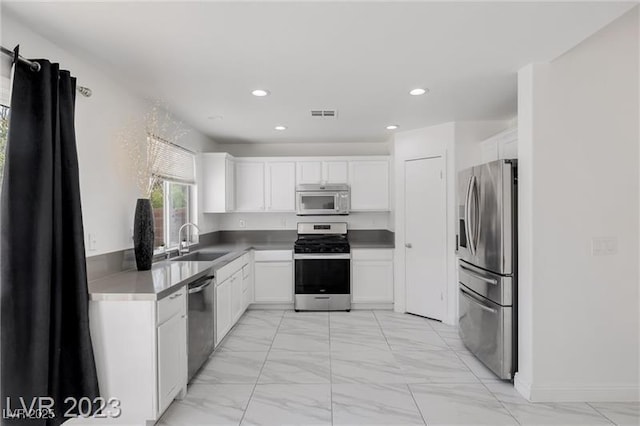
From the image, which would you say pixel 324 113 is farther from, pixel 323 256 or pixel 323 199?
pixel 323 256

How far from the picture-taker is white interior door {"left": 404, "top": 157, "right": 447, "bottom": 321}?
403cm

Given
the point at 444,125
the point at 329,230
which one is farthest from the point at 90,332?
the point at 444,125

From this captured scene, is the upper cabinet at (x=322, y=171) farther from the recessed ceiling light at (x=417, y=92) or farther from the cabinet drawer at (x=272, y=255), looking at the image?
the recessed ceiling light at (x=417, y=92)

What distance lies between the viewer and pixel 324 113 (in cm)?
358

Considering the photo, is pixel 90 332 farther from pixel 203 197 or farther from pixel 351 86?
pixel 203 197

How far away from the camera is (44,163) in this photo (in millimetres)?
1829

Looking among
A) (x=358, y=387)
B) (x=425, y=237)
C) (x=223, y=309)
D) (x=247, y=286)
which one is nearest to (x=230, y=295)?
(x=223, y=309)

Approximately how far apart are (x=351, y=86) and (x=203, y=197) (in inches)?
105

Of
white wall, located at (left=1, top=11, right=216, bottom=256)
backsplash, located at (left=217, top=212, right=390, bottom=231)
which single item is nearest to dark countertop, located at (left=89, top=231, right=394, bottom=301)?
white wall, located at (left=1, top=11, right=216, bottom=256)

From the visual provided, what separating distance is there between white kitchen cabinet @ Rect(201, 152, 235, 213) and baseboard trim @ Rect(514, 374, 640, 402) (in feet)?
12.4

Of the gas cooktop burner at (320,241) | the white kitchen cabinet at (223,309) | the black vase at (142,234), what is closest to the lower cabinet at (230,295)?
the white kitchen cabinet at (223,309)

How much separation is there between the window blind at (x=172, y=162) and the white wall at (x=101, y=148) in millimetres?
300

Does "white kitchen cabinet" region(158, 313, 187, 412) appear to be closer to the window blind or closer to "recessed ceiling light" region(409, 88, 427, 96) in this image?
A: the window blind

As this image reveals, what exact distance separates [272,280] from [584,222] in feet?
11.2
